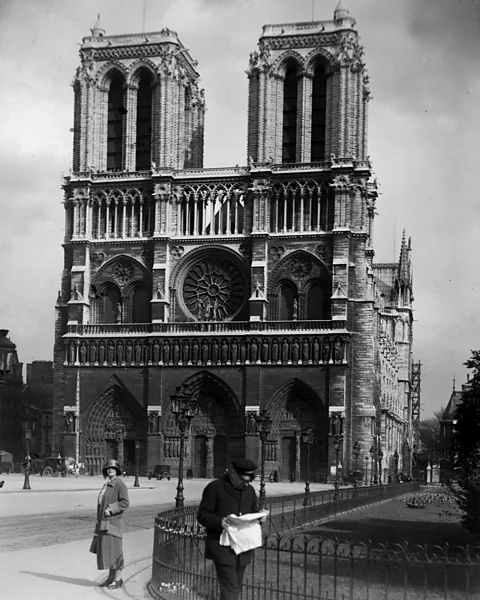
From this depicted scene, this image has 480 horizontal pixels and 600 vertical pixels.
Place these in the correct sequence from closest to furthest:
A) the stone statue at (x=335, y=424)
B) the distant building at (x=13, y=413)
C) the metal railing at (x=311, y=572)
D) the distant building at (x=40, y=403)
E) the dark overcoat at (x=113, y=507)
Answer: the metal railing at (x=311, y=572) < the dark overcoat at (x=113, y=507) < the stone statue at (x=335, y=424) < the distant building at (x=13, y=413) < the distant building at (x=40, y=403)

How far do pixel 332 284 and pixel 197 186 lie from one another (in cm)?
1096

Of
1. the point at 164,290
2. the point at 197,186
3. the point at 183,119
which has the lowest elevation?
the point at 164,290

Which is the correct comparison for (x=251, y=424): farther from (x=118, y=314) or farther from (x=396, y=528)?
(x=396, y=528)

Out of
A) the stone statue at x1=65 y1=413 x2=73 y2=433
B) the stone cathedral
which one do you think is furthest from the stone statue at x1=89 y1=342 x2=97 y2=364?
the stone statue at x1=65 y1=413 x2=73 y2=433

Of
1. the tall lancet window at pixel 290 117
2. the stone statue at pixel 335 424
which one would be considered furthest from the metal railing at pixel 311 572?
the tall lancet window at pixel 290 117

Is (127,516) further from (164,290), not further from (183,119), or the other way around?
(183,119)

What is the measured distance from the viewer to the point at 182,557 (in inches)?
634

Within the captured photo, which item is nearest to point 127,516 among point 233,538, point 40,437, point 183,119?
point 233,538

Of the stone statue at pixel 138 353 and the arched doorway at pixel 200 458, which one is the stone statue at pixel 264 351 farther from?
the stone statue at pixel 138 353

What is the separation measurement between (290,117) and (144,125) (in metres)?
9.92

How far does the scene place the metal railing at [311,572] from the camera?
44.1 ft

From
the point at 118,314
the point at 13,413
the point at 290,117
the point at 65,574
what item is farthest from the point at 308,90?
A: the point at 65,574

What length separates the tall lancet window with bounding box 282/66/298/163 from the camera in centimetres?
7275

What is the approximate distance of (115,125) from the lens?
2972 inches
